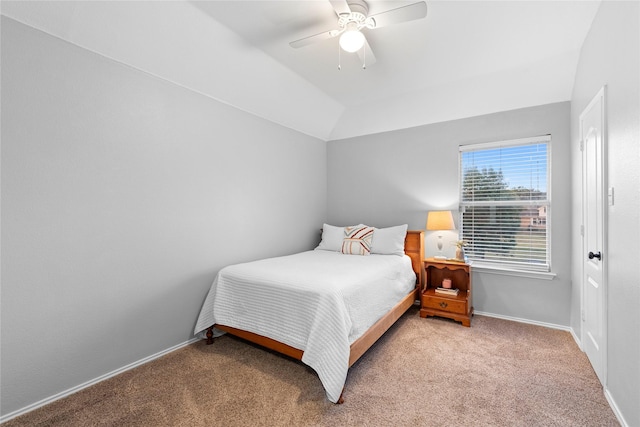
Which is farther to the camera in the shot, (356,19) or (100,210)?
(100,210)

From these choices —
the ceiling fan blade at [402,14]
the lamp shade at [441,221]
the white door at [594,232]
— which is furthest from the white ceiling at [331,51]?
the lamp shade at [441,221]

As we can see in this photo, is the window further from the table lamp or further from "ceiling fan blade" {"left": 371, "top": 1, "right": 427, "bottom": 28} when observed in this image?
"ceiling fan blade" {"left": 371, "top": 1, "right": 427, "bottom": 28}

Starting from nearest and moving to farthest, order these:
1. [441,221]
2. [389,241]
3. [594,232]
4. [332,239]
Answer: [594,232]
[441,221]
[389,241]
[332,239]

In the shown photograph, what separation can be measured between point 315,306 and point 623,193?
6.44 feet

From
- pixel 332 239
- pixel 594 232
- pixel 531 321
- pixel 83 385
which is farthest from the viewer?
pixel 332 239

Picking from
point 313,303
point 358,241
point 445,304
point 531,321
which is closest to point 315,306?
point 313,303

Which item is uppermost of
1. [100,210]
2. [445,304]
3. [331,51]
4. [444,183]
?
[331,51]

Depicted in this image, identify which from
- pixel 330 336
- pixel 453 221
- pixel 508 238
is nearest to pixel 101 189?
pixel 330 336

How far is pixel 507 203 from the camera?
3.41m

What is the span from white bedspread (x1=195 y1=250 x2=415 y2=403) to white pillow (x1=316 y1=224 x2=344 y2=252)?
0.77 meters

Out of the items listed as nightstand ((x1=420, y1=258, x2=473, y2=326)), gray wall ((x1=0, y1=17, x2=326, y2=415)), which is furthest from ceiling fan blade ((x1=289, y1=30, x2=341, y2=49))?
nightstand ((x1=420, y1=258, x2=473, y2=326))

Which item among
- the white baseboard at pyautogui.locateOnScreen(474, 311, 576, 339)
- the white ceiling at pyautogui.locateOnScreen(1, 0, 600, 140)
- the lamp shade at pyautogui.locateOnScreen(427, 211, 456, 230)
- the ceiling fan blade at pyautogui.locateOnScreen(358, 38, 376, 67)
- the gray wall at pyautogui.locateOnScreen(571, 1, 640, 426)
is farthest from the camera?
the lamp shade at pyautogui.locateOnScreen(427, 211, 456, 230)

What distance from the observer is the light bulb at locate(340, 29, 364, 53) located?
205cm

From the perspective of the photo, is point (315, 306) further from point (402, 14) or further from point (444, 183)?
point (444, 183)
